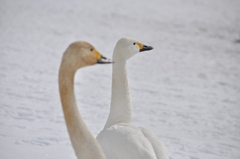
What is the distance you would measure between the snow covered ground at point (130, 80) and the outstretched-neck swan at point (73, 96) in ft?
5.49

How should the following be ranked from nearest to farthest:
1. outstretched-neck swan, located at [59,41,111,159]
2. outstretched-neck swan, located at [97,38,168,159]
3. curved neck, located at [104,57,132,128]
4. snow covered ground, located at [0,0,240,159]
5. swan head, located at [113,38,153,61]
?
outstretched-neck swan, located at [59,41,111,159] < outstretched-neck swan, located at [97,38,168,159] < curved neck, located at [104,57,132,128] < swan head, located at [113,38,153,61] < snow covered ground, located at [0,0,240,159]

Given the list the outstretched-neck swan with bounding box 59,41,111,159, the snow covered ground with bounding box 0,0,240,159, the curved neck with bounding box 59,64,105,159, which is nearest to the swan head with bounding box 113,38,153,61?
the snow covered ground with bounding box 0,0,240,159

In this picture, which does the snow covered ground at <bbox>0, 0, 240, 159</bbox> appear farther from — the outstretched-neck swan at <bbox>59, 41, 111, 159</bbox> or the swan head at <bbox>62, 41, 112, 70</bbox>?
the swan head at <bbox>62, 41, 112, 70</bbox>

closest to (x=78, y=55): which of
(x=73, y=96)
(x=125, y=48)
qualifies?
(x=73, y=96)

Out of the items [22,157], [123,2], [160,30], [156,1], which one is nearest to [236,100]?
[22,157]

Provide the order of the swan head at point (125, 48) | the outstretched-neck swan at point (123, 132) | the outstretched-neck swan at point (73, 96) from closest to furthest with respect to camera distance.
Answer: the outstretched-neck swan at point (73, 96) < the outstretched-neck swan at point (123, 132) < the swan head at point (125, 48)

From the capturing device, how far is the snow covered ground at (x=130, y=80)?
16.7 ft

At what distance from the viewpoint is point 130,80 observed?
8.70 meters

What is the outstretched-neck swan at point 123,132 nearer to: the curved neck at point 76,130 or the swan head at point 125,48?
the swan head at point 125,48

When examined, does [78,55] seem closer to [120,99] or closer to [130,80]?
[120,99]

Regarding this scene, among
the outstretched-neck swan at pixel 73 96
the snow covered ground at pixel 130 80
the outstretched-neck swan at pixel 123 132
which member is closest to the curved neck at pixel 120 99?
the outstretched-neck swan at pixel 123 132

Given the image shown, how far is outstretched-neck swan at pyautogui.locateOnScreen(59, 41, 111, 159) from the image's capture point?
243 cm

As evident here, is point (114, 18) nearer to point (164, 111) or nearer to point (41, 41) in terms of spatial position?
point (41, 41)

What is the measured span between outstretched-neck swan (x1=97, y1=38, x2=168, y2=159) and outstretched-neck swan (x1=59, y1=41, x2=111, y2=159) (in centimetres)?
71
